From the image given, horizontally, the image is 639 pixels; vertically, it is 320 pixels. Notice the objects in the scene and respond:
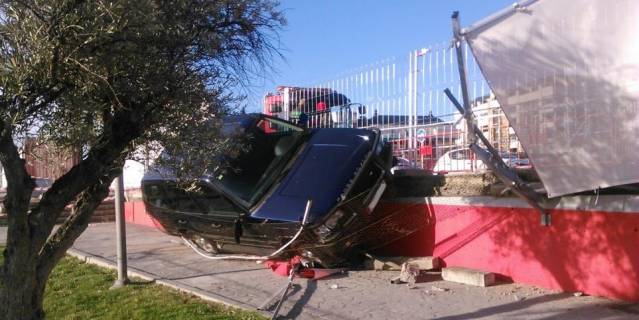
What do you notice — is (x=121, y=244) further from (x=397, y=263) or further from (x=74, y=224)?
(x=74, y=224)

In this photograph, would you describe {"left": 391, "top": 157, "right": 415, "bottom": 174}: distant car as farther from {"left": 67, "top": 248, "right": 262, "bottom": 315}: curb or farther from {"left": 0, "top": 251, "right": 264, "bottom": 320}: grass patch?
{"left": 0, "top": 251, "right": 264, "bottom": 320}: grass patch

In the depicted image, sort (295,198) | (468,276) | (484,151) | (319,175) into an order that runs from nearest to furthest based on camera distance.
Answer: (484,151), (468,276), (295,198), (319,175)

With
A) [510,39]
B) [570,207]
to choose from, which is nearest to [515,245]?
[570,207]

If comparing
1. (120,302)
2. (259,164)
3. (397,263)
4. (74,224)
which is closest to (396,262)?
(397,263)

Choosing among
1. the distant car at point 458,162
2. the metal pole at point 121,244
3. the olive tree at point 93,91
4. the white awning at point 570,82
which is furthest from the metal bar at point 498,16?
the metal pole at point 121,244

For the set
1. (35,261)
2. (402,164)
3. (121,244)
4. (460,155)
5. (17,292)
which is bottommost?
(121,244)

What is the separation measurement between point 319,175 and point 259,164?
3.07 ft

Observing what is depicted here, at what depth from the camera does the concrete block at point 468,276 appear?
7387 mm

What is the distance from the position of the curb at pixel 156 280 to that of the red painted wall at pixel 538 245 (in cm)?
292

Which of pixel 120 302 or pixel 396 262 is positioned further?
pixel 396 262

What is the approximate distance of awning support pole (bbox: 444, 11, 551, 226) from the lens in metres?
5.74

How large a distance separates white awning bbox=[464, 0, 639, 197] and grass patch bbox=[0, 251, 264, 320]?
3285 mm

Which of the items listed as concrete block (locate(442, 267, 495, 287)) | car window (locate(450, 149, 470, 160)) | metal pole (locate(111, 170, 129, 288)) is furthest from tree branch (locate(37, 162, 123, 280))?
car window (locate(450, 149, 470, 160))

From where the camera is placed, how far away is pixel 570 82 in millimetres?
5527
